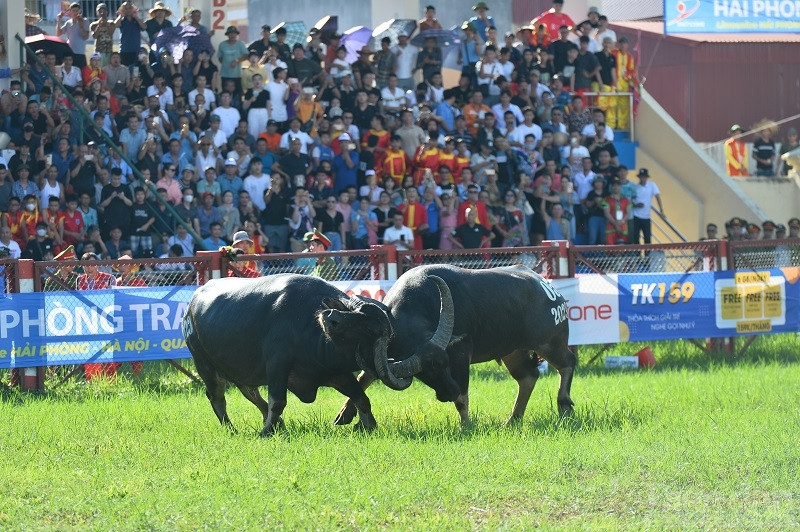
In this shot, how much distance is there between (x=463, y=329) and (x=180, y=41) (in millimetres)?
11688

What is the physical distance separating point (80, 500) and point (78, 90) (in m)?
12.7

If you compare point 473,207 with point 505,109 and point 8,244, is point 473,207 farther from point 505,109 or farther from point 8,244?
point 8,244

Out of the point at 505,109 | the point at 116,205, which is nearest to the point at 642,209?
the point at 505,109

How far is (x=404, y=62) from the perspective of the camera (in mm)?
23984

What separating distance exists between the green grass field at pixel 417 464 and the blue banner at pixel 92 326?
974 mm

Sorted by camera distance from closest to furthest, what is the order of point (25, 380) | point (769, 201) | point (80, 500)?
point (80, 500), point (25, 380), point (769, 201)

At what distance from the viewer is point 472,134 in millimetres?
23016

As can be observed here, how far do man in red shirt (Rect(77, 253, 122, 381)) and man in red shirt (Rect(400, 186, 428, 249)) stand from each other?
5761mm

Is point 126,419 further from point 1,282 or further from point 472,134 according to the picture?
point 472,134

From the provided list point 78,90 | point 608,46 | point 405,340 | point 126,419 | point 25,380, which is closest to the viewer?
point 405,340

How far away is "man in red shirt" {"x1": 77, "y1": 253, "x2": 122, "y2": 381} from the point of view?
51.6ft

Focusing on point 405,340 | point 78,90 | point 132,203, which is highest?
point 78,90

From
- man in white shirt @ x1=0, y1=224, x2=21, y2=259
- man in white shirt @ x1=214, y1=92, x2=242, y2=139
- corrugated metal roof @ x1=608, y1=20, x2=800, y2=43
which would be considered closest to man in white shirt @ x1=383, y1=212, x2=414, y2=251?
man in white shirt @ x1=214, y1=92, x2=242, y2=139

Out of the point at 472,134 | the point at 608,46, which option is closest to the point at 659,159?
the point at 608,46
